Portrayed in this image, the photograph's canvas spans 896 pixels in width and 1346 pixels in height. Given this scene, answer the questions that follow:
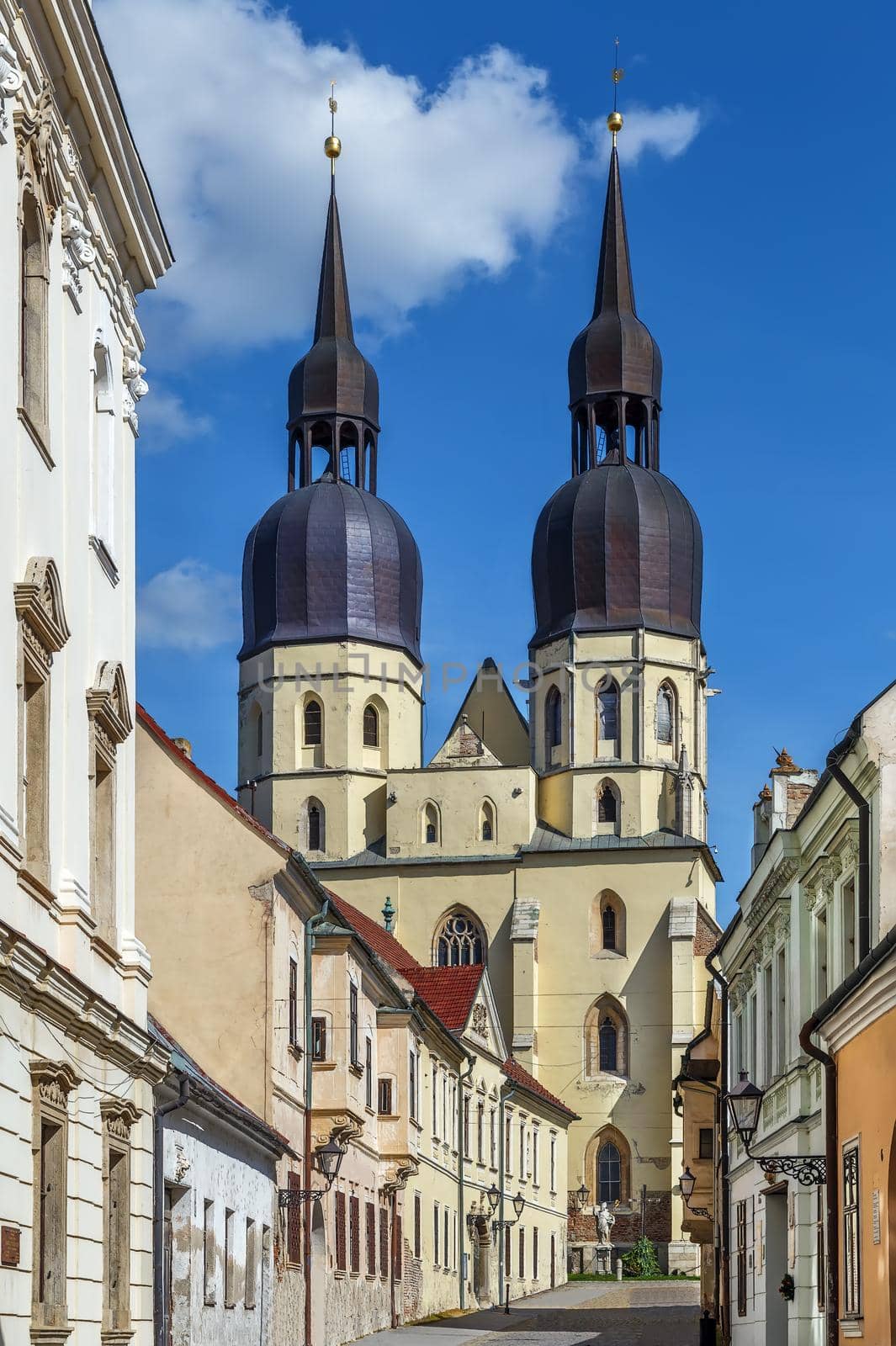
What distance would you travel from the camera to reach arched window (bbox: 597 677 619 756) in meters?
76.1

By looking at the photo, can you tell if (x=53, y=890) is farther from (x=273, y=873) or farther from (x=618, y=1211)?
(x=618, y=1211)

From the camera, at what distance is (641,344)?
79.4 m

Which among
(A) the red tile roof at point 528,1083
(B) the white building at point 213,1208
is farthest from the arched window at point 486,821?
(B) the white building at point 213,1208

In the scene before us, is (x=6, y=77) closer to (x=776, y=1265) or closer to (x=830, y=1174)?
(x=830, y=1174)

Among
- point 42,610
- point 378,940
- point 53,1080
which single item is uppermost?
point 42,610

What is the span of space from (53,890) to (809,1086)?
1016cm

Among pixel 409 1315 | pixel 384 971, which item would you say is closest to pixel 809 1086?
pixel 384 971

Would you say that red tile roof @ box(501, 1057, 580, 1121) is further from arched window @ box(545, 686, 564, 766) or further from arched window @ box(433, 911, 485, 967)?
arched window @ box(545, 686, 564, 766)

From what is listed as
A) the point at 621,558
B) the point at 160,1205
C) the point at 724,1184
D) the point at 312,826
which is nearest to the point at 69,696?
the point at 160,1205

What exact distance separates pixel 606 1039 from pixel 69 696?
2355 inches

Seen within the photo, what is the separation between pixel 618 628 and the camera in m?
76.2

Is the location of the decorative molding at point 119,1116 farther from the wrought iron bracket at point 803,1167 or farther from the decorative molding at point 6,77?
the wrought iron bracket at point 803,1167

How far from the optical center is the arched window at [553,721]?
253 feet

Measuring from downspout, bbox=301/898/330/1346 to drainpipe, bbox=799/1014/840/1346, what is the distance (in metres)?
10.8
